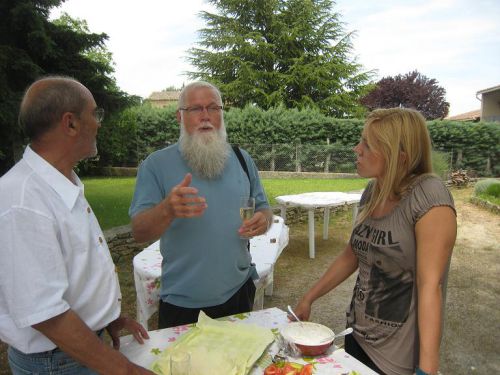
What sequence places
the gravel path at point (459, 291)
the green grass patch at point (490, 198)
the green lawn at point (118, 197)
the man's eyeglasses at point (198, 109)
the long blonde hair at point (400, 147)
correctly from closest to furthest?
the long blonde hair at point (400, 147) → the man's eyeglasses at point (198, 109) → the gravel path at point (459, 291) → the green lawn at point (118, 197) → the green grass patch at point (490, 198)

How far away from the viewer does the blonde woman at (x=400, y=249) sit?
155 cm

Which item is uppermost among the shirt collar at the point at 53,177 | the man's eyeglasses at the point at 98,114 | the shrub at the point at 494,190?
the man's eyeglasses at the point at 98,114

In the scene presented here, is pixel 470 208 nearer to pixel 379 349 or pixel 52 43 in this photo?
pixel 379 349

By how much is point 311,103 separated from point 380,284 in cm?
2503

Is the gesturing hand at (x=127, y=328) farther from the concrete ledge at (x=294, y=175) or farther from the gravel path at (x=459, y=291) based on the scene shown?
the concrete ledge at (x=294, y=175)

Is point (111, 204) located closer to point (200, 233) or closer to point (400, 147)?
point (200, 233)

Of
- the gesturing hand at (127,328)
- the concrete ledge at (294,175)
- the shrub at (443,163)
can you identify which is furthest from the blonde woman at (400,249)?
the concrete ledge at (294,175)

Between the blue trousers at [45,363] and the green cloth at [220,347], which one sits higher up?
the blue trousers at [45,363]

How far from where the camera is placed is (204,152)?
7.12ft

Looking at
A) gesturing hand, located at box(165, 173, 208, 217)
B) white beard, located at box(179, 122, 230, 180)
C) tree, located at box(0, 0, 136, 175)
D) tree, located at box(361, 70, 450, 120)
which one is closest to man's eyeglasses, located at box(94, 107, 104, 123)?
gesturing hand, located at box(165, 173, 208, 217)

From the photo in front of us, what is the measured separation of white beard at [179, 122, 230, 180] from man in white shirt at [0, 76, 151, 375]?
2.51 ft

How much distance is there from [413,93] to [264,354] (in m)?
39.6

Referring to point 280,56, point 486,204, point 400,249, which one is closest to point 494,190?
point 486,204

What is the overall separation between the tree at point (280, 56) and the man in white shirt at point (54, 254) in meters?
25.1
